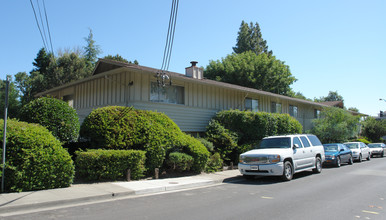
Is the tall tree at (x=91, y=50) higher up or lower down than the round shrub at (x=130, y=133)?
higher up

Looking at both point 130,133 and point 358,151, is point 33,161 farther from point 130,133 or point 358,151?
point 358,151

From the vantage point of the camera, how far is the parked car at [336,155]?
54.6ft

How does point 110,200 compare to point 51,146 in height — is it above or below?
below

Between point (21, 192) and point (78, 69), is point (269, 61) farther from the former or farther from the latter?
point (21, 192)

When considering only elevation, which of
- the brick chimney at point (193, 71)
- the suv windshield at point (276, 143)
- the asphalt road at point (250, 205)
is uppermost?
the brick chimney at point (193, 71)

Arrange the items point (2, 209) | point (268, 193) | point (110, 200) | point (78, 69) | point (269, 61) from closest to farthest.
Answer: point (2, 209) → point (110, 200) → point (268, 193) → point (78, 69) → point (269, 61)

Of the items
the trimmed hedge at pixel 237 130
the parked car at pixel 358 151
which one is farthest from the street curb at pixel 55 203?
the parked car at pixel 358 151

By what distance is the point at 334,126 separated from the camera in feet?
88.7

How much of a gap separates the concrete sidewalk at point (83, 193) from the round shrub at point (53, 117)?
258 centimetres

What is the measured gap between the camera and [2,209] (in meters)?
6.34

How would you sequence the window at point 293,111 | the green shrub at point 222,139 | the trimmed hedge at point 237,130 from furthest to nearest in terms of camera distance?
the window at point 293,111 → the trimmed hedge at point 237,130 → the green shrub at point 222,139

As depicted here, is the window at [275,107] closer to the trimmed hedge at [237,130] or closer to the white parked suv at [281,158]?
the trimmed hedge at [237,130]

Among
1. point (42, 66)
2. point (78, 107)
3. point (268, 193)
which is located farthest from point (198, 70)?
point (42, 66)

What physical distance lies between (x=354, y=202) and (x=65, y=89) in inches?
757
